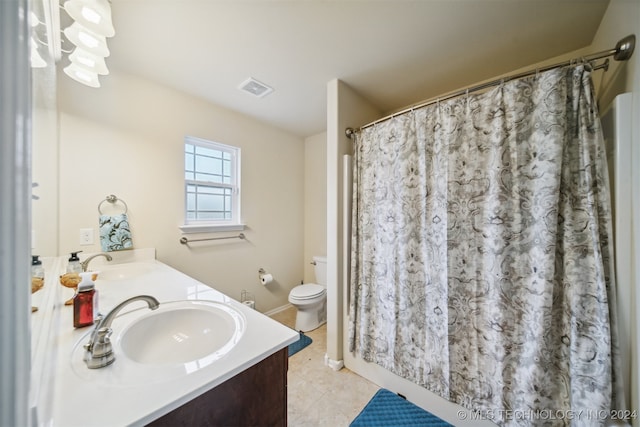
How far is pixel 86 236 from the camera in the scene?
148cm

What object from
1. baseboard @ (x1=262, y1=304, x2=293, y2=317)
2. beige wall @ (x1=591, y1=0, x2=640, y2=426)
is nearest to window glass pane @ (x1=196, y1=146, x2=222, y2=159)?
baseboard @ (x1=262, y1=304, x2=293, y2=317)

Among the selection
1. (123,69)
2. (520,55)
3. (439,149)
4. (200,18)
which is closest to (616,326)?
(439,149)

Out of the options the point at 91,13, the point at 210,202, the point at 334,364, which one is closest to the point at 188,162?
the point at 210,202

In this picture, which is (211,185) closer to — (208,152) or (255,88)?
(208,152)

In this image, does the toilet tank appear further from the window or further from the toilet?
the window

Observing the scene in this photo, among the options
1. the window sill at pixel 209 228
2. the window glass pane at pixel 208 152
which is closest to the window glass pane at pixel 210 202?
the window sill at pixel 209 228

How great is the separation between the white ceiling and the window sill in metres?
1.19

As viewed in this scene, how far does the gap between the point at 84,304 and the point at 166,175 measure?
1299mm

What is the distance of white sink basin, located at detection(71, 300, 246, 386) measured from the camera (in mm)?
625

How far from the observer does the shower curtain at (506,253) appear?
2.95 feet

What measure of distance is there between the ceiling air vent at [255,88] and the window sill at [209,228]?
1.26 meters

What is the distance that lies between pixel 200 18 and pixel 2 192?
1490mm

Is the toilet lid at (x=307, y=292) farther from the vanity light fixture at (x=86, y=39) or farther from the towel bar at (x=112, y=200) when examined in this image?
the vanity light fixture at (x=86, y=39)

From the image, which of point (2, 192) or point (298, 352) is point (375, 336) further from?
point (2, 192)
